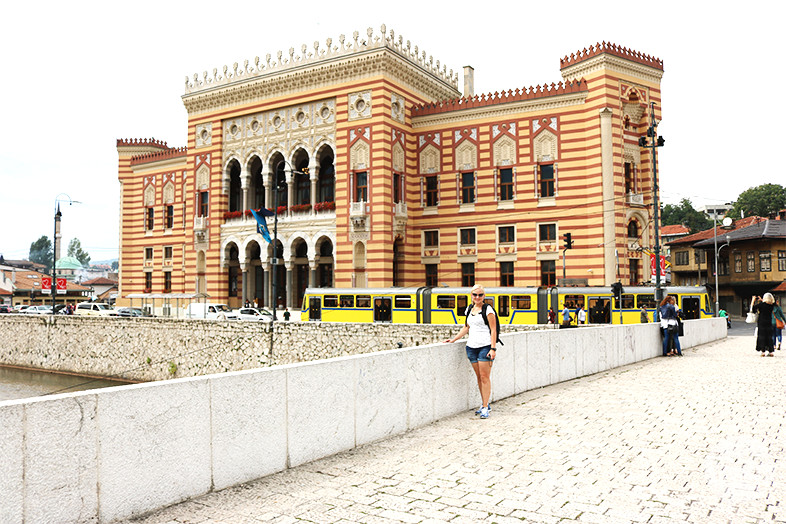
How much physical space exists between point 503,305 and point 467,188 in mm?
10693

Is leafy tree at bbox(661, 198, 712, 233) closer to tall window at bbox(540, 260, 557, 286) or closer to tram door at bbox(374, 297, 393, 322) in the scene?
tall window at bbox(540, 260, 557, 286)

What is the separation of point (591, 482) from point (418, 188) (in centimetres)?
3252

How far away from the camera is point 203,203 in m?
42.8

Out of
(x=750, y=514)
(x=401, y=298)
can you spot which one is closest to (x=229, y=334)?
(x=401, y=298)

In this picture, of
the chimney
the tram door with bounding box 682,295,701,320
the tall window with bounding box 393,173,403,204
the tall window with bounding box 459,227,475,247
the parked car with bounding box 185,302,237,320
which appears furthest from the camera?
the chimney

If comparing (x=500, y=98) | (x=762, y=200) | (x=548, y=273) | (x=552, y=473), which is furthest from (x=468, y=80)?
(x=762, y=200)

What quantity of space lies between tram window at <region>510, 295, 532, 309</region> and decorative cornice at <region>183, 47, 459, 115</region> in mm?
16372

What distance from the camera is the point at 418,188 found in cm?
3731

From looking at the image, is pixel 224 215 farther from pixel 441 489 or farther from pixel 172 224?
pixel 441 489

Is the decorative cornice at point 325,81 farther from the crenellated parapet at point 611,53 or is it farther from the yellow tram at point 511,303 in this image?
the yellow tram at point 511,303

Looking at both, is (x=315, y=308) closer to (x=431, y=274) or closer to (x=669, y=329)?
(x=431, y=274)

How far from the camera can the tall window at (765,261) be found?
4916 cm

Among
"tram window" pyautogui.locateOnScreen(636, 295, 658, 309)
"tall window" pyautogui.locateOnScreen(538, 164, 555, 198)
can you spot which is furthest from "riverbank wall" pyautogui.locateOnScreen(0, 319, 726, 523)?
"tall window" pyautogui.locateOnScreen(538, 164, 555, 198)

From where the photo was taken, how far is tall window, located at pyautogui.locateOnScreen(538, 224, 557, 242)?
33.8m
